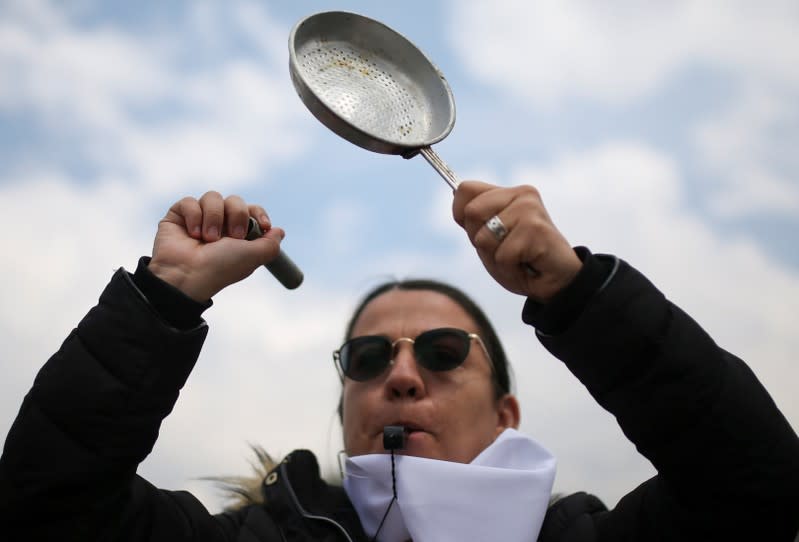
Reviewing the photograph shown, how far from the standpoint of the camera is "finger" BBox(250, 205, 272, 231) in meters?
2.82

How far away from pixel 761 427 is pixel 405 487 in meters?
1.34

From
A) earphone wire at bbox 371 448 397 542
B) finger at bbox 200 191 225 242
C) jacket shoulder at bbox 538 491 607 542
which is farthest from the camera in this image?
earphone wire at bbox 371 448 397 542

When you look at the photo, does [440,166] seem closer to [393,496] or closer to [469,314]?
[393,496]

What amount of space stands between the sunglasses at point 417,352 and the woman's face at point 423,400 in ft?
0.10

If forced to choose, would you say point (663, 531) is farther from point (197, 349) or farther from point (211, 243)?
point (211, 243)

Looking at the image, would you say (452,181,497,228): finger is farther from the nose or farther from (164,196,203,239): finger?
the nose

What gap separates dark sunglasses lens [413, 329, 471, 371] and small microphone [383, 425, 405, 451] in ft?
1.45

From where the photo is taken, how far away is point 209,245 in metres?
2.62

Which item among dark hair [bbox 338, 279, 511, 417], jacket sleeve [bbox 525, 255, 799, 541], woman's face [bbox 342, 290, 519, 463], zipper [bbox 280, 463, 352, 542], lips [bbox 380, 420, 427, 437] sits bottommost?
zipper [bbox 280, 463, 352, 542]

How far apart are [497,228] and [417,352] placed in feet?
4.91

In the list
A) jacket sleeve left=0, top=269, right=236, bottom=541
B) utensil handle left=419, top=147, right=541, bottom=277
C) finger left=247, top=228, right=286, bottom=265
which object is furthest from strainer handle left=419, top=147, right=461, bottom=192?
jacket sleeve left=0, top=269, right=236, bottom=541

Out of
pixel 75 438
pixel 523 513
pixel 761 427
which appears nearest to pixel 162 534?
pixel 75 438

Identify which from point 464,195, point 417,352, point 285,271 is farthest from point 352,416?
point 464,195

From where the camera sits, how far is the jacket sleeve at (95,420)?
2.21 meters
